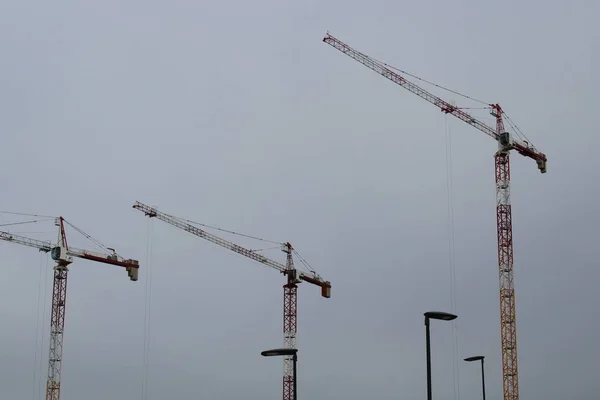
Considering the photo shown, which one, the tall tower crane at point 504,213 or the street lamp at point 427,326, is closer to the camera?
the street lamp at point 427,326

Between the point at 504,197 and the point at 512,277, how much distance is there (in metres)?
11.4

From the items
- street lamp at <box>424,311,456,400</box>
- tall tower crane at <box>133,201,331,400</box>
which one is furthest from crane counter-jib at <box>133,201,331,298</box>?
street lamp at <box>424,311,456,400</box>

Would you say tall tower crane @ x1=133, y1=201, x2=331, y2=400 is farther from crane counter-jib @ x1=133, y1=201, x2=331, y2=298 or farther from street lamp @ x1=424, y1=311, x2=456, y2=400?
street lamp @ x1=424, y1=311, x2=456, y2=400

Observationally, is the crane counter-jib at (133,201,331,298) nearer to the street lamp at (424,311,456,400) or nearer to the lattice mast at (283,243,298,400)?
the lattice mast at (283,243,298,400)

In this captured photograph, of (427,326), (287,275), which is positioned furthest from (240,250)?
(427,326)

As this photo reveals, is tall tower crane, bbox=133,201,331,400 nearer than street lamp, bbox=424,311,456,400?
No

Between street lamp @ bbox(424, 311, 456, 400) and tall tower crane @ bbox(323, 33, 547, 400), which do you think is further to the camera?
tall tower crane @ bbox(323, 33, 547, 400)

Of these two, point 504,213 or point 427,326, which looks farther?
point 504,213

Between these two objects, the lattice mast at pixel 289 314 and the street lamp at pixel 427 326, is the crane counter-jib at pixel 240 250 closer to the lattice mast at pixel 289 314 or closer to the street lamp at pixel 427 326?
the lattice mast at pixel 289 314

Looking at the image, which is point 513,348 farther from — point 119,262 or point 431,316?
point 431,316

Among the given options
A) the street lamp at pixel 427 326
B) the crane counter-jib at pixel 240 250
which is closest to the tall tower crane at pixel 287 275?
the crane counter-jib at pixel 240 250

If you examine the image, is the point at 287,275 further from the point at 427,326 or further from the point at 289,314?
the point at 427,326

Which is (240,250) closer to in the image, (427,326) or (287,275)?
(287,275)

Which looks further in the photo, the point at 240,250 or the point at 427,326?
the point at 240,250
